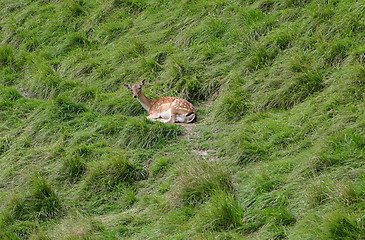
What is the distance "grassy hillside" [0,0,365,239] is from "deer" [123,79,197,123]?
240mm

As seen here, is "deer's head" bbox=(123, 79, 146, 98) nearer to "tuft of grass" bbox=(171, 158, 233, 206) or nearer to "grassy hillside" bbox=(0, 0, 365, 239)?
"grassy hillside" bbox=(0, 0, 365, 239)

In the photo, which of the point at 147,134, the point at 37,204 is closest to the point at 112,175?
the point at 147,134

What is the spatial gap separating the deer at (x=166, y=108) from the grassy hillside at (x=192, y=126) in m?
0.24

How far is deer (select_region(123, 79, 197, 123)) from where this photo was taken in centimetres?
929

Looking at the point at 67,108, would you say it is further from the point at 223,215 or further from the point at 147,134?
the point at 223,215

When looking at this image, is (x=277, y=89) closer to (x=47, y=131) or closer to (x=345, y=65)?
(x=345, y=65)

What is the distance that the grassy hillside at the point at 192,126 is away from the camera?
20.7 feet

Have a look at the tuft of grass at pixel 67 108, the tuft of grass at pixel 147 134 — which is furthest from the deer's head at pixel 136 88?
the tuft of grass at pixel 67 108

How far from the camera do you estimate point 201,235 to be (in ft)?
19.7

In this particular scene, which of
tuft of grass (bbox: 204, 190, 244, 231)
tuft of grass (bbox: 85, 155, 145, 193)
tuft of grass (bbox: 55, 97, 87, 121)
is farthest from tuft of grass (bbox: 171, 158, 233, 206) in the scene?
tuft of grass (bbox: 55, 97, 87, 121)

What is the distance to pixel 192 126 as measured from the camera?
9172mm

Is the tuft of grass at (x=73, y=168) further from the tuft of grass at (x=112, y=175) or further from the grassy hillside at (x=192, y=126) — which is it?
the tuft of grass at (x=112, y=175)

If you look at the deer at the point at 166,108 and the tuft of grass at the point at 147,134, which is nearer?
the tuft of grass at the point at 147,134

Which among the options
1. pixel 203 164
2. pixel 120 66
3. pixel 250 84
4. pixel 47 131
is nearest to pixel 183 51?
pixel 120 66
